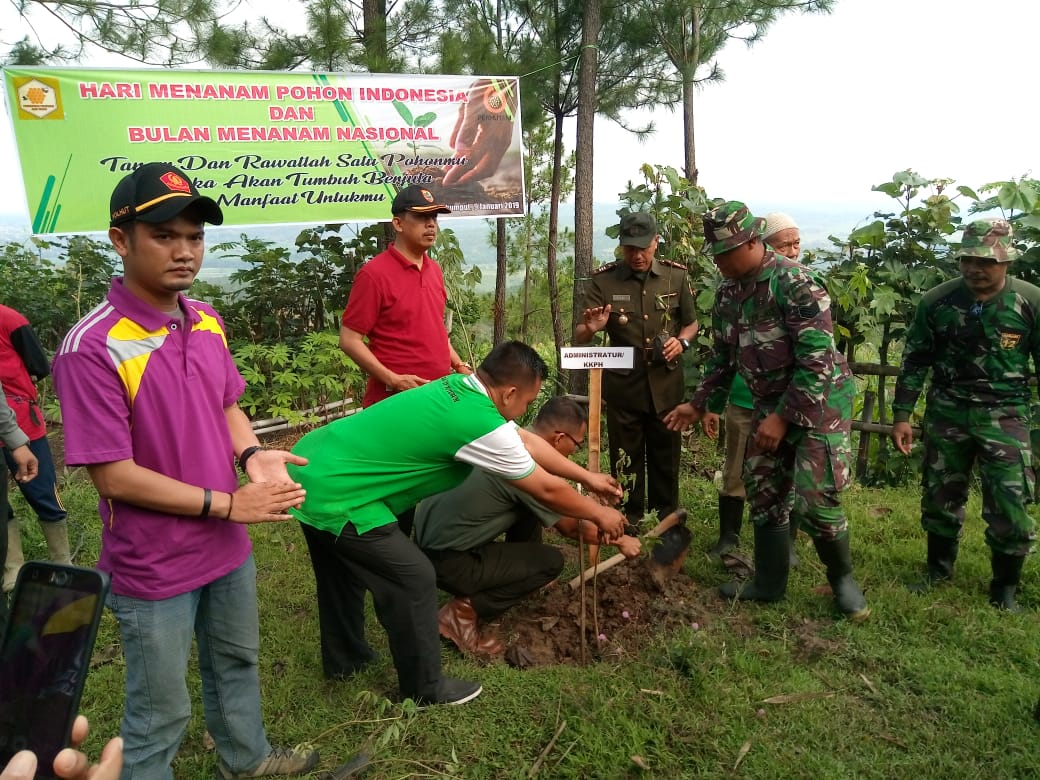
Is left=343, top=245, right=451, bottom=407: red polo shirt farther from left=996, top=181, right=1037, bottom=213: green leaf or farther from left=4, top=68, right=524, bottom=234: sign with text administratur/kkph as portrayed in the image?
left=996, top=181, right=1037, bottom=213: green leaf

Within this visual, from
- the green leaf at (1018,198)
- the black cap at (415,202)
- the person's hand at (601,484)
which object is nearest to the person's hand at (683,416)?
the person's hand at (601,484)


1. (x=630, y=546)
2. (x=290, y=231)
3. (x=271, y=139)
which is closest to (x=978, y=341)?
(x=630, y=546)

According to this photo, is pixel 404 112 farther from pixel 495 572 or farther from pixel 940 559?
pixel 940 559

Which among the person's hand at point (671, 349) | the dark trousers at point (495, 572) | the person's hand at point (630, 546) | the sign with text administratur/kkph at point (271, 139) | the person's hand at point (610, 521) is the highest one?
the sign with text administratur/kkph at point (271, 139)

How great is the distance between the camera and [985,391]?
11.3ft

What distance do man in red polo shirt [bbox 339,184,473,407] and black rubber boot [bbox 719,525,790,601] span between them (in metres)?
1.97

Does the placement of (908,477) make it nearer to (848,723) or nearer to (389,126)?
(848,723)

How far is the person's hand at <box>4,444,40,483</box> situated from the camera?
3.41m

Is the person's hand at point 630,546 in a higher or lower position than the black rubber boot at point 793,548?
higher

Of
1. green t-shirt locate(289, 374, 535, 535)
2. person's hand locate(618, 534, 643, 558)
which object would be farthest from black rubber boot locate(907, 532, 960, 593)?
green t-shirt locate(289, 374, 535, 535)

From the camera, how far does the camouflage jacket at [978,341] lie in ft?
10.9

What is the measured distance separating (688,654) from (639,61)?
372 inches

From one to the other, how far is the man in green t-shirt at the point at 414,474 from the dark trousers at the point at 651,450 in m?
1.64

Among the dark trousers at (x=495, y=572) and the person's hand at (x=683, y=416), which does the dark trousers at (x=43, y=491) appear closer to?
the dark trousers at (x=495, y=572)
